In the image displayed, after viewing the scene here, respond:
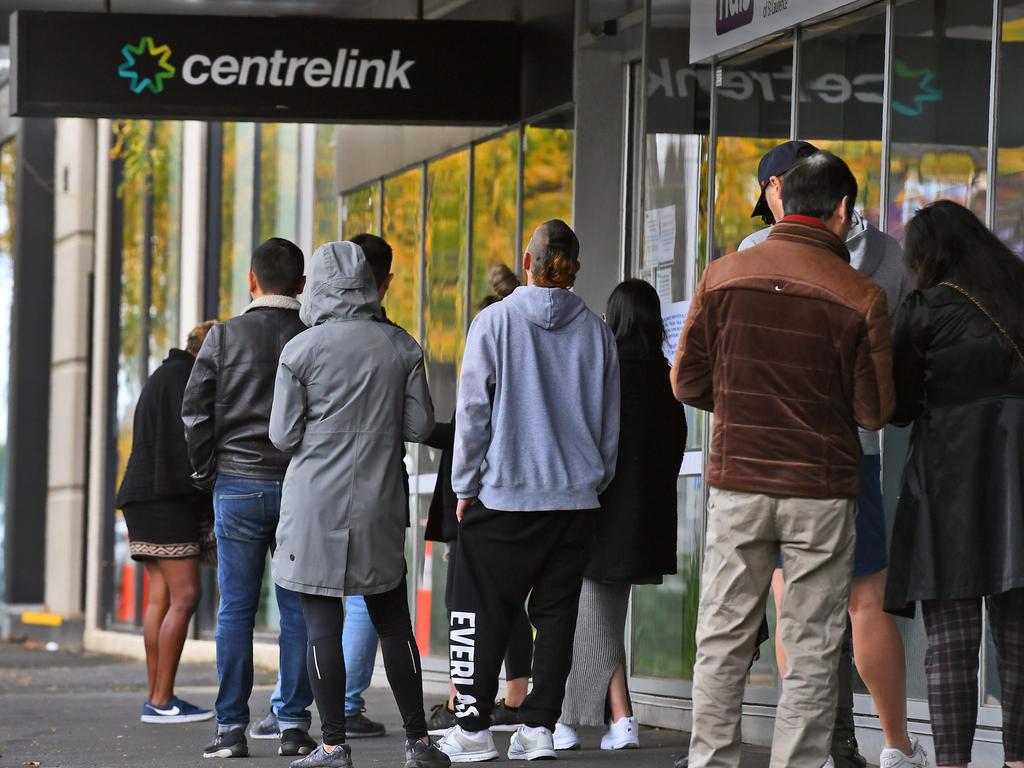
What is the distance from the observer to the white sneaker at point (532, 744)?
712 centimetres

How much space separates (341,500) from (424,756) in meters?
1.01

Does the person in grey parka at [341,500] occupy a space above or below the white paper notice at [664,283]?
below

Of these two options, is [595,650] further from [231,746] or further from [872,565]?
[872,565]

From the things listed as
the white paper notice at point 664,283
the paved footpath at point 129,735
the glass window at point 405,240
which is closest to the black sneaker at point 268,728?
the paved footpath at point 129,735

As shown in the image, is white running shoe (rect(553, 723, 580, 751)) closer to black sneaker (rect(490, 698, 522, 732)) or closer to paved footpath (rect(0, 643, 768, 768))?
paved footpath (rect(0, 643, 768, 768))

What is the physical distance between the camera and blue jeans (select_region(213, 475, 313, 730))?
7.65m

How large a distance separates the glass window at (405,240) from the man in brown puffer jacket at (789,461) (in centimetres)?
713

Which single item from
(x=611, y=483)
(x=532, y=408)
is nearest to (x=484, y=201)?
(x=611, y=483)

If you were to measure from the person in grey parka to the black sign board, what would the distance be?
10.3 feet

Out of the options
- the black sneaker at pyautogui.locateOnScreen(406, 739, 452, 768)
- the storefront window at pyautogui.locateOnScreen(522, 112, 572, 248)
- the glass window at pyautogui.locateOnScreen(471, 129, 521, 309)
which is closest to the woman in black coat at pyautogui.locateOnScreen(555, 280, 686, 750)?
the black sneaker at pyautogui.locateOnScreen(406, 739, 452, 768)

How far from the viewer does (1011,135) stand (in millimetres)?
7086

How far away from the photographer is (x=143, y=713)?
9547 mm

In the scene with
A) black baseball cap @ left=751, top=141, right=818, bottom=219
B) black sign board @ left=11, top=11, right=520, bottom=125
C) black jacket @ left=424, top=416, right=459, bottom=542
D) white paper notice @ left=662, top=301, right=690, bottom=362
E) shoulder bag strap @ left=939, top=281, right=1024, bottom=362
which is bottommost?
black jacket @ left=424, top=416, right=459, bottom=542

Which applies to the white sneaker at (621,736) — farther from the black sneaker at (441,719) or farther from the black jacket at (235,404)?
the black jacket at (235,404)
